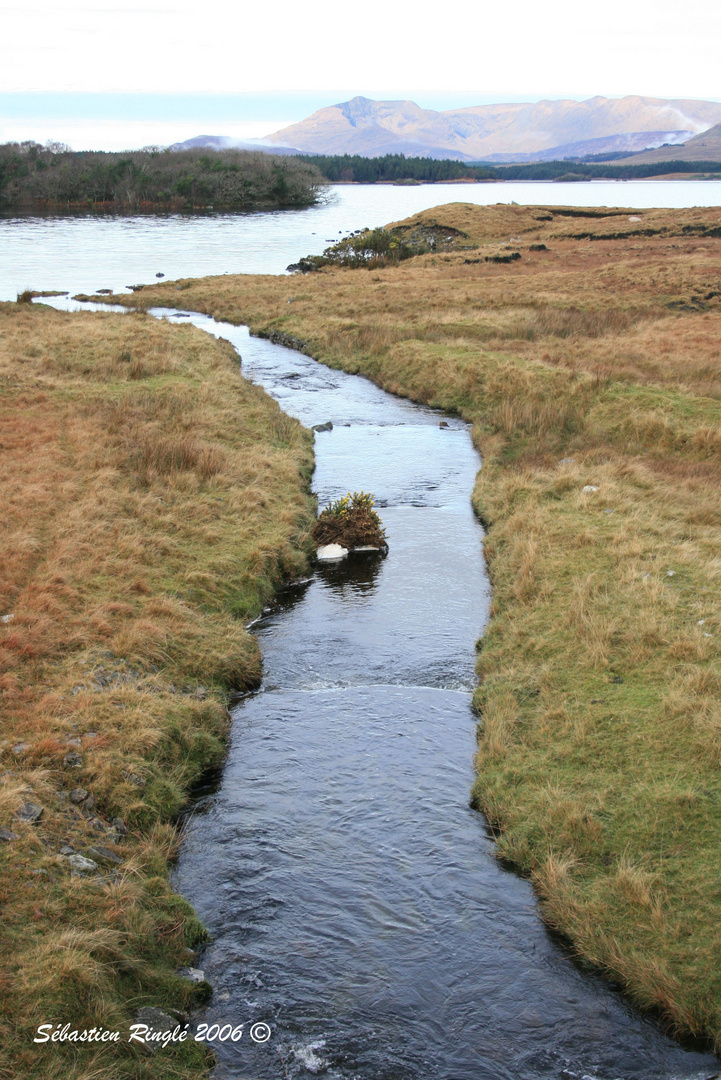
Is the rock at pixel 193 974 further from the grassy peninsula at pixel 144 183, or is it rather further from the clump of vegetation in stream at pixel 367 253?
the grassy peninsula at pixel 144 183

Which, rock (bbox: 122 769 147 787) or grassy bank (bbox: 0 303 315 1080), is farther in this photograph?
rock (bbox: 122 769 147 787)

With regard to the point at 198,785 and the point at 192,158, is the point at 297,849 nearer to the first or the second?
the point at 198,785

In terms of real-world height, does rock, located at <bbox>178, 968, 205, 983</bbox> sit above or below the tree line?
below

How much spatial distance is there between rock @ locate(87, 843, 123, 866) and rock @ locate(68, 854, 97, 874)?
152mm

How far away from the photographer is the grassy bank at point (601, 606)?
7.85 meters

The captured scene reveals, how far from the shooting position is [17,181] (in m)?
147

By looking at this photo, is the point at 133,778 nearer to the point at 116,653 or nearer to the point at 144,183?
the point at 116,653

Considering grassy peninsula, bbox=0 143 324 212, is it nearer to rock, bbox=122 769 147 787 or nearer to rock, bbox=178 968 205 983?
rock, bbox=122 769 147 787

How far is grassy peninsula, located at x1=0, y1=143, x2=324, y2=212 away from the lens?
14700 centimetres

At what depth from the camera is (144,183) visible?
152 m

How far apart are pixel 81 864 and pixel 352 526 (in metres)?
10.8

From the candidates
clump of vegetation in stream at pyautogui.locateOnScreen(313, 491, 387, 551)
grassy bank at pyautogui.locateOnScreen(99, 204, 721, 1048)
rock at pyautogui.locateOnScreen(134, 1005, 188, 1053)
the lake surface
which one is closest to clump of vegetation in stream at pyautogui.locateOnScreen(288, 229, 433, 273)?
the lake surface

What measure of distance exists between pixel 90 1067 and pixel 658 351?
3018cm

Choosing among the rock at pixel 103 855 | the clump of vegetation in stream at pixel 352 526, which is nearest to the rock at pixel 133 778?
the rock at pixel 103 855
